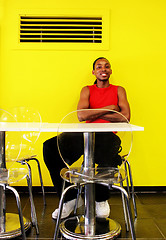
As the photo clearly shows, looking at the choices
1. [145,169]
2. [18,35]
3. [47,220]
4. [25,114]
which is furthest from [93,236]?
[18,35]

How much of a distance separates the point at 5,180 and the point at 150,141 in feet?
6.14

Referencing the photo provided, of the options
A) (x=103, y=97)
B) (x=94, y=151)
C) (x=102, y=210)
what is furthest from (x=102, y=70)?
(x=102, y=210)

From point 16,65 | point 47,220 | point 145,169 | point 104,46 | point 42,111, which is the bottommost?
point 47,220

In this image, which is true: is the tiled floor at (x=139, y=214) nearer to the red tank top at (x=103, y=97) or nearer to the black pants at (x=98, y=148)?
the black pants at (x=98, y=148)

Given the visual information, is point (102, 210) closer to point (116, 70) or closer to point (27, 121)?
point (27, 121)

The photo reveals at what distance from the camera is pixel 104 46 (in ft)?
9.39

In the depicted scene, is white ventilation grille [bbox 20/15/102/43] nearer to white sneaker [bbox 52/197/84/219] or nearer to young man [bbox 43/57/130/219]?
young man [bbox 43/57/130/219]

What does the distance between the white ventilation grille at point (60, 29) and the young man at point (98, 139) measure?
43 centimetres

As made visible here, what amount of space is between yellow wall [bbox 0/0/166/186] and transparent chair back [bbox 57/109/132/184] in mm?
1446

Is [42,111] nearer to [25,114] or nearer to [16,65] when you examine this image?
[16,65]

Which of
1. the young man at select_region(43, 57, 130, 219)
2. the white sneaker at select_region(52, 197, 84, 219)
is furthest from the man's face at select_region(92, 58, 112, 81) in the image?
the white sneaker at select_region(52, 197, 84, 219)

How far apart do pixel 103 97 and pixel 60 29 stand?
3.30 feet

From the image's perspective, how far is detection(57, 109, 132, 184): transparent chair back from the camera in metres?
1.38

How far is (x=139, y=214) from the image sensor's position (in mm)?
2252
